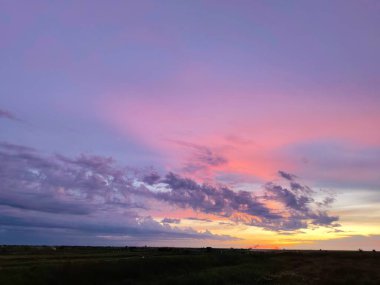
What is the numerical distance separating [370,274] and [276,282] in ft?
62.2

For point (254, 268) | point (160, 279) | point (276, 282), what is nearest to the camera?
point (276, 282)

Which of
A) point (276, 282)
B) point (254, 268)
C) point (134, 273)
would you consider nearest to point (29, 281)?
point (134, 273)

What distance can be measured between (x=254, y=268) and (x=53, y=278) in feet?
135

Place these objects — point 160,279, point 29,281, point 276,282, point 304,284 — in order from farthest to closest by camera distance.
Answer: point 160,279, point 276,282, point 304,284, point 29,281

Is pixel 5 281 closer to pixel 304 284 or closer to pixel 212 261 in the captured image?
pixel 304 284

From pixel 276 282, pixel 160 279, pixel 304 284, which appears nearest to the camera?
pixel 304 284

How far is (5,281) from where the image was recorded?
55.3 m

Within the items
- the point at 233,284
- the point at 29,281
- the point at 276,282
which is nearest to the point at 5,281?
the point at 29,281

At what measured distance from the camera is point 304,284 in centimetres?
6288

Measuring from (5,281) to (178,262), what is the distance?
137ft

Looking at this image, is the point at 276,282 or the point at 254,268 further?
the point at 254,268

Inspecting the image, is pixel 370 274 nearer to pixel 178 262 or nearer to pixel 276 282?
pixel 276 282

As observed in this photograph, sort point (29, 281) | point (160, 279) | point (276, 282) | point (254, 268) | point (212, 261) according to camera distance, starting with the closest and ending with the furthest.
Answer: point (29, 281), point (276, 282), point (160, 279), point (254, 268), point (212, 261)

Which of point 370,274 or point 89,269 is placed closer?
point 89,269
